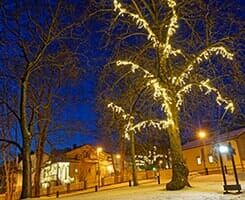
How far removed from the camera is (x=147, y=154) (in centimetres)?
5219

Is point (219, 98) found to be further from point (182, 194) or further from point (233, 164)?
point (182, 194)

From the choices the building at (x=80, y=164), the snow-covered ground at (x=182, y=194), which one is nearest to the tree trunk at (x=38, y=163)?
the snow-covered ground at (x=182, y=194)

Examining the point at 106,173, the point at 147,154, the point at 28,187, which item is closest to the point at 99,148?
the point at 147,154

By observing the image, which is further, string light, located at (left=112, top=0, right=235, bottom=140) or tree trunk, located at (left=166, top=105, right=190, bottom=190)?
string light, located at (left=112, top=0, right=235, bottom=140)

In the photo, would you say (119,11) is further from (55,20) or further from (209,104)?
(209,104)

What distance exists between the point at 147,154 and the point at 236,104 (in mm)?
39422

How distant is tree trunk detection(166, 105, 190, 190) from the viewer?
13008 mm

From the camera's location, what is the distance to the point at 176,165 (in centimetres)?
1353

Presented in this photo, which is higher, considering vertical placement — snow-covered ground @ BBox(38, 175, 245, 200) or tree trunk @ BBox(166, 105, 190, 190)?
tree trunk @ BBox(166, 105, 190, 190)

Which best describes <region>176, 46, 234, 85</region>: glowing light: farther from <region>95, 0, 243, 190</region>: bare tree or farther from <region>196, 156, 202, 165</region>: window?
<region>196, 156, 202, 165</region>: window

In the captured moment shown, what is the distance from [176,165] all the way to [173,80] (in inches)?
151

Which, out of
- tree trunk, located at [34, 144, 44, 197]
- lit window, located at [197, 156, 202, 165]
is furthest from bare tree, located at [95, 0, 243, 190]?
lit window, located at [197, 156, 202, 165]

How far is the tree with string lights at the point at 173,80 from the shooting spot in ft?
44.3

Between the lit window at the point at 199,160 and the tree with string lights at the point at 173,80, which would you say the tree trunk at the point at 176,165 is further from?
the lit window at the point at 199,160
